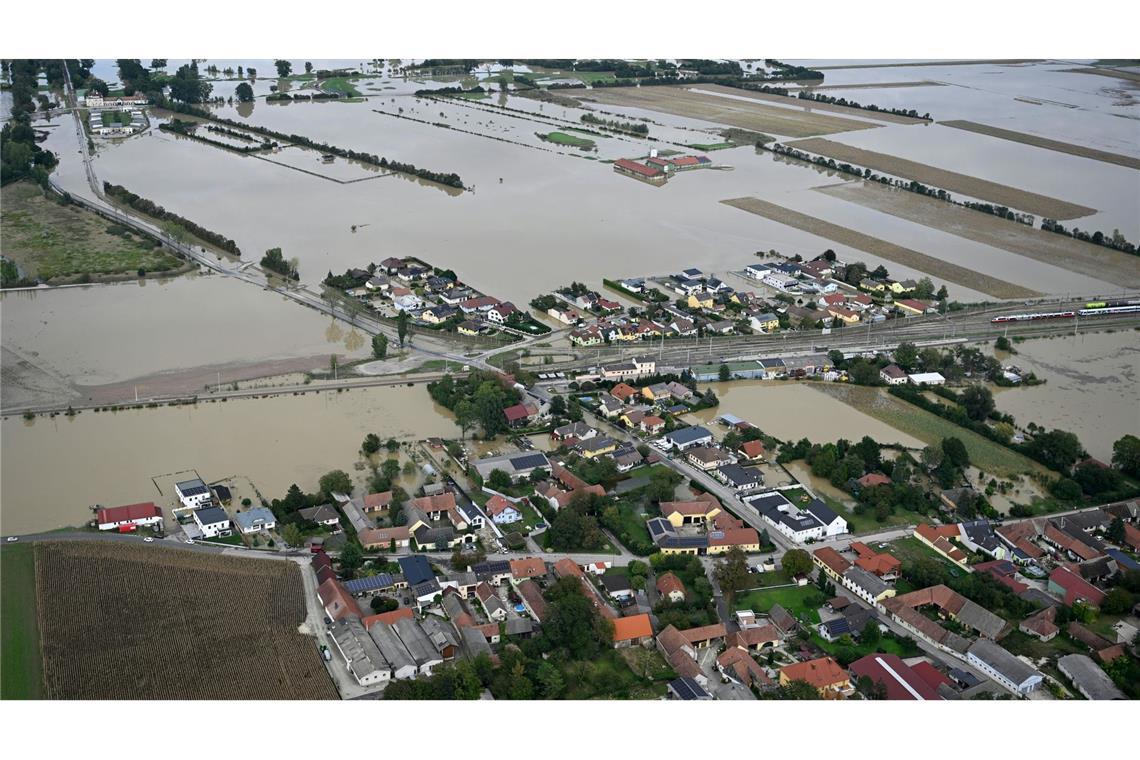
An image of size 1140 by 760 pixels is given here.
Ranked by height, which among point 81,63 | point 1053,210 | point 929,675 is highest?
point 81,63

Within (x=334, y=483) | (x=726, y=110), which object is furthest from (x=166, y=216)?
(x=726, y=110)

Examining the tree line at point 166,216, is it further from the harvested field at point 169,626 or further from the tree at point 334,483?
the harvested field at point 169,626

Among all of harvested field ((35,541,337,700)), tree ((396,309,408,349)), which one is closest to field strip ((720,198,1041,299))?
tree ((396,309,408,349))

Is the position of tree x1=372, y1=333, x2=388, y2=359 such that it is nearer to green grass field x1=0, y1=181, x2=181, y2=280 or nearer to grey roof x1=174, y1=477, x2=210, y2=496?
grey roof x1=174, y1=477, x2=210, y2=496

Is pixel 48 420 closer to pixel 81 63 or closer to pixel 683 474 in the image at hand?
pixel 683 474

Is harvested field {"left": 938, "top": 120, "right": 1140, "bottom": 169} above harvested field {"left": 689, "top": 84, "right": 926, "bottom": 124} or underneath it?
underneath

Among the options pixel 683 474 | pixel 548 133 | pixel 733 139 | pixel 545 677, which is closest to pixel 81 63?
pixel 548 133
